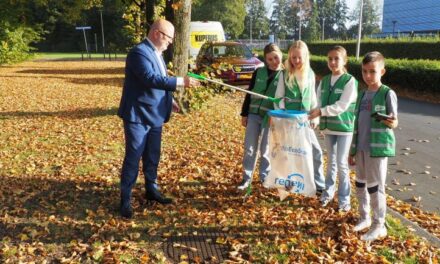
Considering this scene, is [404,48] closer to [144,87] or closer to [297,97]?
[297,97]

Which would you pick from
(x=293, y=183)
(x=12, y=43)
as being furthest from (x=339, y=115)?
(x=12, y=43)

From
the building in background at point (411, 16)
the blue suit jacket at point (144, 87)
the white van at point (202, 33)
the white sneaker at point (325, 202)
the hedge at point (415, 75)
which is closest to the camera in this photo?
the blue suit jacket at point (144, 87)

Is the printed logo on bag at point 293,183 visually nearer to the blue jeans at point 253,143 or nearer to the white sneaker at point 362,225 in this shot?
the white sneaker at point 362,225

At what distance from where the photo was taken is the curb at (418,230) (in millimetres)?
4271

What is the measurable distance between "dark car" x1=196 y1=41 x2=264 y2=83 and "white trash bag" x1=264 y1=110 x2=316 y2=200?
11085 mm

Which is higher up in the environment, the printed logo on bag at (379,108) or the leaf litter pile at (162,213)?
the printed logo on bag at (379,108)

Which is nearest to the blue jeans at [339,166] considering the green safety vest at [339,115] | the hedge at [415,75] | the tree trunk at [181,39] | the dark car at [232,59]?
the green safety vest at [339,115]

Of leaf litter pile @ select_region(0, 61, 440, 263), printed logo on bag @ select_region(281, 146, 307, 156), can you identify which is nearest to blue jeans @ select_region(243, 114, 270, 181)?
leaf litter pile @ select_region(0, 61, 440, 263)

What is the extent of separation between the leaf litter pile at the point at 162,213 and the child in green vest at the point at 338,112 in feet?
1.67

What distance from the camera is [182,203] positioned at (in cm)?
523

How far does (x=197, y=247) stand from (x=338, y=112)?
6.34 ft

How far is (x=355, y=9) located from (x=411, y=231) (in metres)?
129

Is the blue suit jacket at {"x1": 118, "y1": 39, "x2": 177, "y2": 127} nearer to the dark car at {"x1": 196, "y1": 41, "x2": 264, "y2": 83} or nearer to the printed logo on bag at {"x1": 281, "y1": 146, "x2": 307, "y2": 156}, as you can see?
the printed logo on bag at {"x1": 281, "y1": 146, "x2": 307, "y2": 156}

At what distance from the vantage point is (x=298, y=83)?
4.72m
